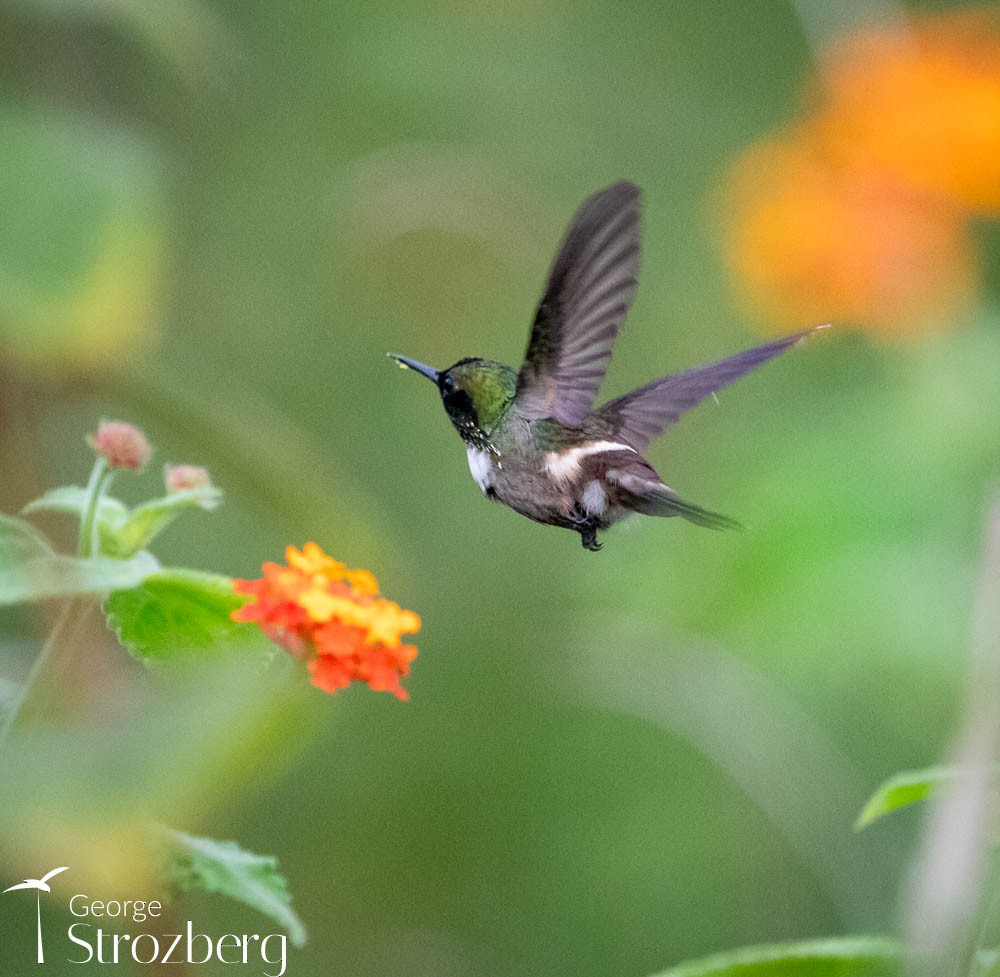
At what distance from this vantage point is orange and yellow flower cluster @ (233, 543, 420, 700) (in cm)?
126

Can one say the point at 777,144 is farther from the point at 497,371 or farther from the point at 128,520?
the point at 128,520

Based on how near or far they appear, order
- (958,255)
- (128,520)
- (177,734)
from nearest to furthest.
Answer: (177,734)
(128,520)
(958,255)

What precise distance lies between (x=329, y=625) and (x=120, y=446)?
238mm

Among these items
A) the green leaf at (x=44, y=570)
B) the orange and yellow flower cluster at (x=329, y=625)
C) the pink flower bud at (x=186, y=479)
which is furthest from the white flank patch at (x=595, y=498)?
the green leaf at (x=44, y=570)

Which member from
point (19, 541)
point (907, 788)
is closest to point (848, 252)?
point (907, 788)

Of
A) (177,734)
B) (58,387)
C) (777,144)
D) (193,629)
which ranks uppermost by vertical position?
(777,144)

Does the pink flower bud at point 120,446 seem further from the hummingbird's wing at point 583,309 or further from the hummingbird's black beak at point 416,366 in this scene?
the hummingbird's wing at point 583,309

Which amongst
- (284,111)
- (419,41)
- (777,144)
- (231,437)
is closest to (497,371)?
(231,437)

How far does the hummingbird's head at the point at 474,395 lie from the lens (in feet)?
5.79

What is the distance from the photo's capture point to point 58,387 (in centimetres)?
215

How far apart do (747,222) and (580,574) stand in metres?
0.94

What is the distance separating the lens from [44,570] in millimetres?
1107

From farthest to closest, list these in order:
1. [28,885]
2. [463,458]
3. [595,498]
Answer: [463,458], [595,498], [28,885]

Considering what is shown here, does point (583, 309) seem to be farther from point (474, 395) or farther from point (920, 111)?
point (920, 111)
